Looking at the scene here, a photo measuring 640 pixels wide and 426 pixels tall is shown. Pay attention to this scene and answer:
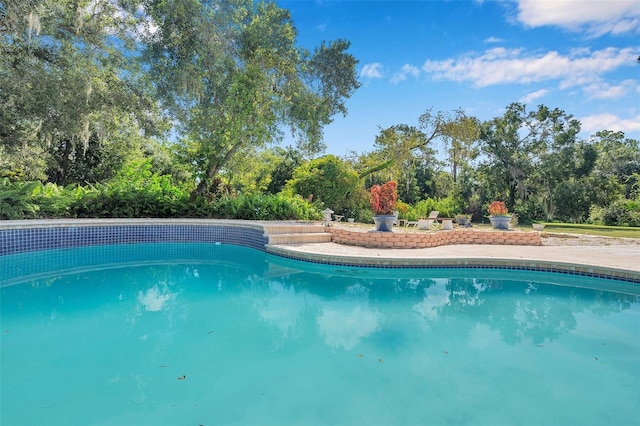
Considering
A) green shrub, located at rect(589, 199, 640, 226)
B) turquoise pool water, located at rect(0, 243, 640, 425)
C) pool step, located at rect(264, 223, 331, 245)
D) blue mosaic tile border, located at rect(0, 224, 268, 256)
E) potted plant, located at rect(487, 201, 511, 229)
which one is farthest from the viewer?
green shrub, located at rect(589, 199, 640, 226)

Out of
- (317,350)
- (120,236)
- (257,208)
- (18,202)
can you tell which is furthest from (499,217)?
(18,202)

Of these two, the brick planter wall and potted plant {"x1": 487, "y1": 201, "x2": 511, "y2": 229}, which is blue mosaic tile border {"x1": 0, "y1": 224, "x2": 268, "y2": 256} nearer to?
the brick planter wall

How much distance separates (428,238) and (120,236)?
8.26 meters

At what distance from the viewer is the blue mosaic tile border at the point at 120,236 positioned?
8.30 meters

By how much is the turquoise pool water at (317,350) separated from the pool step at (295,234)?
267 cm

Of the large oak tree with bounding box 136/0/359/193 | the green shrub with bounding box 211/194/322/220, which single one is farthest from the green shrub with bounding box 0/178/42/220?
the green shrub with bounding box 211/194/322/220

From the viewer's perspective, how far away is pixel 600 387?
2992mm

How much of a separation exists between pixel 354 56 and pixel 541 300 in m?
9.71

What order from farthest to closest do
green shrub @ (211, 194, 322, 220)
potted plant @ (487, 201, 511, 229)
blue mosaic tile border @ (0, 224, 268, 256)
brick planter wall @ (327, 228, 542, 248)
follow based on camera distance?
1. green shrub @ (211, 194, 322, 220)
2. potted plant @ (487, 201, 511, 229)
3. brick planter wall @ (327, 228, 542, 248)
4. blue mosaic tile border @ (0, 224, 268, 256)

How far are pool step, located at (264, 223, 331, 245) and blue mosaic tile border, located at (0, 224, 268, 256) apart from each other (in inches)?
10.6

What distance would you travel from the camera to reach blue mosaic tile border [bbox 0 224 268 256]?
27.2ft

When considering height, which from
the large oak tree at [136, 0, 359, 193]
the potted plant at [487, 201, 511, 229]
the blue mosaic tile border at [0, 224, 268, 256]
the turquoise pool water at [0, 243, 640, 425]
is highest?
the large oak tree at [136, 0, 359, 193]

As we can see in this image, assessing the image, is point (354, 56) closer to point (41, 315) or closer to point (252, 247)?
point (252, 247)

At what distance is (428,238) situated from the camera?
9047mm
